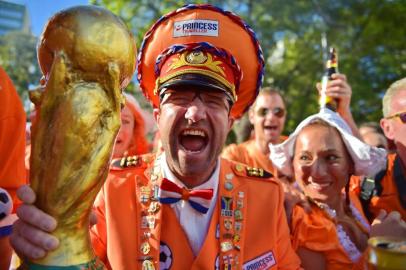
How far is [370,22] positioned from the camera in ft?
42.1

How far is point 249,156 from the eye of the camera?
471 centimetres

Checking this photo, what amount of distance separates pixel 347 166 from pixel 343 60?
1170 cm

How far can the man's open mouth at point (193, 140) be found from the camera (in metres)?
1.75

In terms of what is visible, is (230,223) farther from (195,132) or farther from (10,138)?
(10,138)

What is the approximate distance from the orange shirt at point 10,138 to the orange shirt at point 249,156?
3.26m

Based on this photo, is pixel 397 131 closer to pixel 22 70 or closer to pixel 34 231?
pixel 34 231

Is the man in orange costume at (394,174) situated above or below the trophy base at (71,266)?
above

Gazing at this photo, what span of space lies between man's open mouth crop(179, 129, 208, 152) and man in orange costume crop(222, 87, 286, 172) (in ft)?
9.25

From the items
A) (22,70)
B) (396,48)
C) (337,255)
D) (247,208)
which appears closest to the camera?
(247,208)

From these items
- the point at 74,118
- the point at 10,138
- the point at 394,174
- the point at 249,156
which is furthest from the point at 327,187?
the point at 249,156

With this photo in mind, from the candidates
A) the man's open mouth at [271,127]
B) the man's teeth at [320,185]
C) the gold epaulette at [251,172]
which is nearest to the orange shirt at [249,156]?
the man's open mouth at [271,127]

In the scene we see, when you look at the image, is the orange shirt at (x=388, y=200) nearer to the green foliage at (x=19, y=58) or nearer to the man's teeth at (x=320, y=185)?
the man's teeth at (x=320, y=185)

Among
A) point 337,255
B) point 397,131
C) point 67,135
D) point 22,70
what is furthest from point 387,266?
point 22,70

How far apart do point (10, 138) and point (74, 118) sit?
620 millimetres
